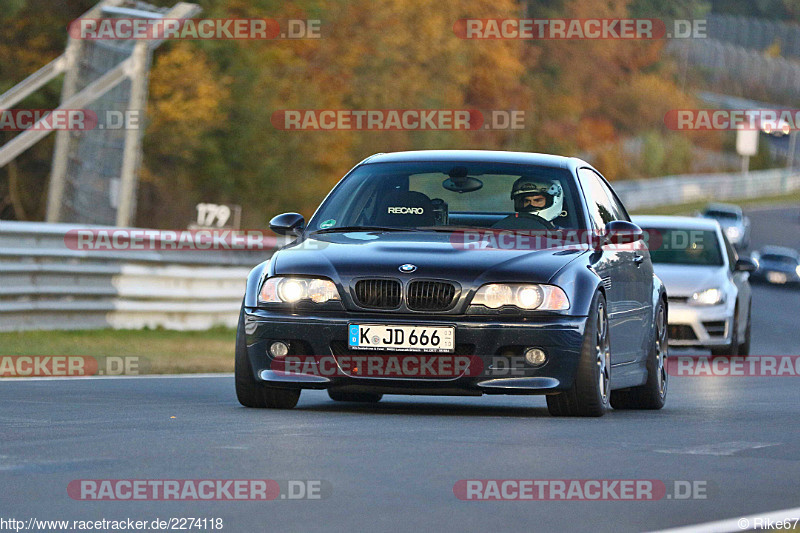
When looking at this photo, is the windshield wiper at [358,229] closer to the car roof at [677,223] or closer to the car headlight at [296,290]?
the car headlight at [296,290]

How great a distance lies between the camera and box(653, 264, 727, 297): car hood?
19453 millimetres

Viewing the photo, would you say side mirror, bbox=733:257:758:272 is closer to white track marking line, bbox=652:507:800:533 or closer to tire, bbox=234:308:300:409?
tire, bbox=234:308:300:409

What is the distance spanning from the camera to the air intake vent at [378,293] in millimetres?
9297

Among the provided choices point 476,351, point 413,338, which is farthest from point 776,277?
point 413,338

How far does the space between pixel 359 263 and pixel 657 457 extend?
2.26m

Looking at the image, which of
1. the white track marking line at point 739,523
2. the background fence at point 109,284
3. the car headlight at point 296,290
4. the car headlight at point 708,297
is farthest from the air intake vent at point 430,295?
the car headlight at point 708,297

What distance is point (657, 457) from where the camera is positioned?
780cm

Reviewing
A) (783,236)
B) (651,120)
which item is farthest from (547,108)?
(783,236)

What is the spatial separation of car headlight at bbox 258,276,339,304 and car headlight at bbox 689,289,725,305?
10536 mm

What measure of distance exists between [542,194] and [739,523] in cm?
465

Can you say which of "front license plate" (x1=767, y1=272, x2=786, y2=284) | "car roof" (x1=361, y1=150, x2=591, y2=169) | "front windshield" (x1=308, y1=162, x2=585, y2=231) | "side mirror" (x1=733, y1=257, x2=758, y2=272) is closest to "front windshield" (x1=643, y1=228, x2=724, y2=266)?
"side mirror" (x1=733, y1=257, x2=758, y2=272)

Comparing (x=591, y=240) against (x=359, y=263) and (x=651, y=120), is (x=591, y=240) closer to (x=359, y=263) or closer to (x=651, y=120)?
(x=359, y=263)

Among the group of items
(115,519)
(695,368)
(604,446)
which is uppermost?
(115,519)

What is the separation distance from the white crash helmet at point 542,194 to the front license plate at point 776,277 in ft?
111
